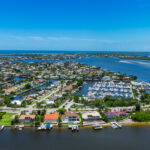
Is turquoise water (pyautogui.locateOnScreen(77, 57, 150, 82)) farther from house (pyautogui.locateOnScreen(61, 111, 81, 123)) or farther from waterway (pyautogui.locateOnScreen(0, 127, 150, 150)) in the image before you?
house (pyautogui.locateOnScreen(61, 111, 81, 123))

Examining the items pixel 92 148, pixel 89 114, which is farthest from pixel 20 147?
pixel 89 114

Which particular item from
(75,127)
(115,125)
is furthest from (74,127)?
(115,125)

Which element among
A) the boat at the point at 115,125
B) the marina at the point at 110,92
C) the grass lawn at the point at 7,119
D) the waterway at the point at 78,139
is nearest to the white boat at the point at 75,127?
the waterway at the point at 78,139

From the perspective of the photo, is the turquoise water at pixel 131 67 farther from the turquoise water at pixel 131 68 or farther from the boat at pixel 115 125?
the boat at pixel 115 125

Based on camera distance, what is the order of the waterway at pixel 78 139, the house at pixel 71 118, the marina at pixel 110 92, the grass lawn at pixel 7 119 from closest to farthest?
the waterway at pixel 78 139, the grass lawn at pixel 7 119, the house at pixel 71 118, the marina at pixel 110 92

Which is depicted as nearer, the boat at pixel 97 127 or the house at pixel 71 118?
the boat at pixel 97 127

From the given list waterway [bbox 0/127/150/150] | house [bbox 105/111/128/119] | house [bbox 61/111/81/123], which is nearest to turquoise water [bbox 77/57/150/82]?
house [bbox 105/111/128/119]

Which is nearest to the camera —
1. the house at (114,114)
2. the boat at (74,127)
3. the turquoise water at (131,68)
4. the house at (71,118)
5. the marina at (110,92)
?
the boat at (74,127)

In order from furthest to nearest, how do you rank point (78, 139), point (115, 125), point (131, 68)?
point (131, 68)
point (115, 125)
point (78, 139)

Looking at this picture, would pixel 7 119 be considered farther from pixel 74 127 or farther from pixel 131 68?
pixel 131 68
